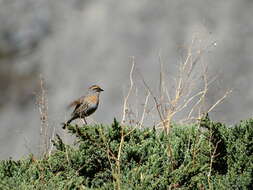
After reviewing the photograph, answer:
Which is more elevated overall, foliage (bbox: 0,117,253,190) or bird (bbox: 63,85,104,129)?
bird (bbox: 63,85,104,129)

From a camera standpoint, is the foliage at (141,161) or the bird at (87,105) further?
the bird at (87,105)

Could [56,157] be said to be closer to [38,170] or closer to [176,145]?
[38,170]

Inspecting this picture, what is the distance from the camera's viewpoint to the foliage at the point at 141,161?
4.90 meters

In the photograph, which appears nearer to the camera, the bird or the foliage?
the foliage

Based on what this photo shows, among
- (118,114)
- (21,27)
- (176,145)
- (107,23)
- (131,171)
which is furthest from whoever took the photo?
(21,27)

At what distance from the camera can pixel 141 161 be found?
17.4 ft

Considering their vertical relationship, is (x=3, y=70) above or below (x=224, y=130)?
above

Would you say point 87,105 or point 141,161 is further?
point 87,105

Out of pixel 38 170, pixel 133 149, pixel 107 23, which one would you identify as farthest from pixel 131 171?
pixel 107 23

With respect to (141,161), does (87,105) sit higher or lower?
higher

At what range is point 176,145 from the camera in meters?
5.36

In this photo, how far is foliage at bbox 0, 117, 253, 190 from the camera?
4898 millimetres

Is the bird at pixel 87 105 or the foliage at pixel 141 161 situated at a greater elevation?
the bird at pixel 87 105

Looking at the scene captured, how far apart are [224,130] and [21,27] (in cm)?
1386
